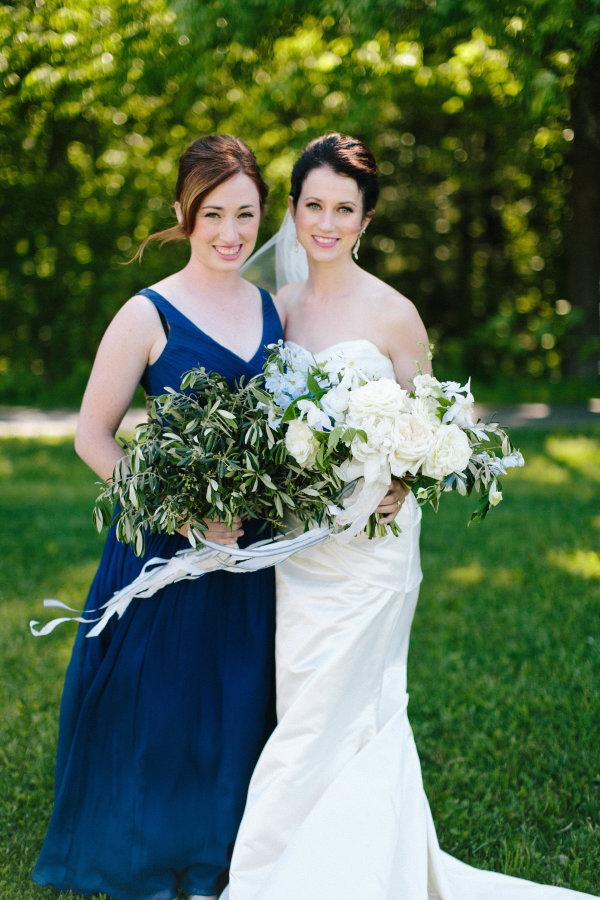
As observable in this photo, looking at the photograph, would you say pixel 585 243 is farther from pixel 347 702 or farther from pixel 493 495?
pixel 347 702

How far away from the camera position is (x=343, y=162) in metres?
3.25

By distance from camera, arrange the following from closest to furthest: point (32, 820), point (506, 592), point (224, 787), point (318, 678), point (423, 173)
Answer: point (318, 678)
point (224, 787)
point (32, 820)
point (506, 592)
point (423, 173)

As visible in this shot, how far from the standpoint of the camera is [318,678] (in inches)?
120

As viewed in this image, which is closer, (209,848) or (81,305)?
(209,848)

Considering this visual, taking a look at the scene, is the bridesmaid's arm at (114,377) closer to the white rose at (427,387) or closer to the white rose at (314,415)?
the white rose at (314,415)

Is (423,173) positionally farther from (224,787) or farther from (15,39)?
(224,787)

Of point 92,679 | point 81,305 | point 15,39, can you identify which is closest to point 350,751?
point 92,679

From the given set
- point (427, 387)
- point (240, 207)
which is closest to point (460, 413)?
point (427, 387)

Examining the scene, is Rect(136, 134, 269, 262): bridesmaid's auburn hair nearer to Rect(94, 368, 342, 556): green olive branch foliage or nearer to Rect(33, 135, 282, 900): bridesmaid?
Rect(33, 135, 282, 900): bridesmaid

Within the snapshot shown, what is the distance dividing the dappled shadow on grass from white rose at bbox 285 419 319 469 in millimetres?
1809

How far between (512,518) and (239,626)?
200 inches

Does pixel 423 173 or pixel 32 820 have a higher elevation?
pixel 423 173

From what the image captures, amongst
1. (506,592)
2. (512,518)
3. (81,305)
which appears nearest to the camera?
(506,592)

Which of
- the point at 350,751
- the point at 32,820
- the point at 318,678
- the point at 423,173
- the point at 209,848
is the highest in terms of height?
the point at 423,173
